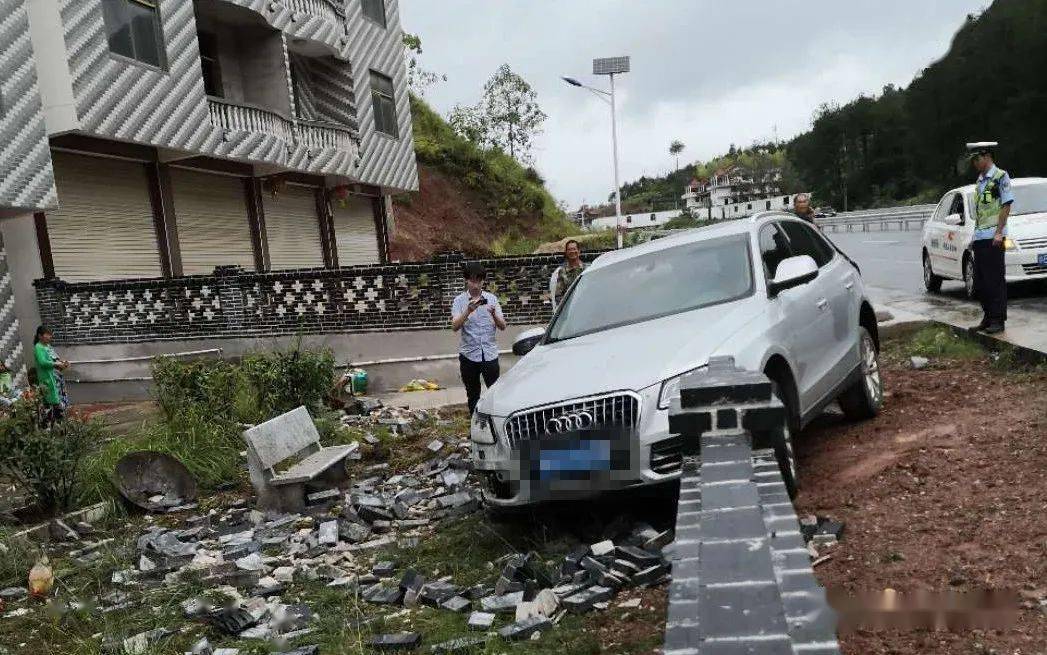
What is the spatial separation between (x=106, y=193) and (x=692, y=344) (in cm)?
1316

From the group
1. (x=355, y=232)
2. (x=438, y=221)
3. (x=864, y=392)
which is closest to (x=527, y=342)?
(x=864, y=392)

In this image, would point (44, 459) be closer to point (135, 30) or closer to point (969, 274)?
point (135, 30)

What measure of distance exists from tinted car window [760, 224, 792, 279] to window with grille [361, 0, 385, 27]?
20.3m

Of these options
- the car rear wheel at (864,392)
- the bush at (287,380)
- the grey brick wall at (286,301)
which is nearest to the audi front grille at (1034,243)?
the car rear wheel at (864,392)

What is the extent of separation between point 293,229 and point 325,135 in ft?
8.60

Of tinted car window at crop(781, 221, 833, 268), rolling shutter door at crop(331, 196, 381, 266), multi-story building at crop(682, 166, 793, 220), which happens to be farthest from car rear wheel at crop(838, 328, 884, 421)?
multi-story building at crop(682, 166, 793, 220)

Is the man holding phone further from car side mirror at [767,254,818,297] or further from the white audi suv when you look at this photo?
car side mirror at [767,254,818,297]

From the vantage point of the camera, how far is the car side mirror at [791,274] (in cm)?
564

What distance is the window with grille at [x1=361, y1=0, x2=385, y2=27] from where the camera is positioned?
24.3m

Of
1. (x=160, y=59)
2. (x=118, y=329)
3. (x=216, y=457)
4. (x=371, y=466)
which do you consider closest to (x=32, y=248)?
(x=118, y=329)

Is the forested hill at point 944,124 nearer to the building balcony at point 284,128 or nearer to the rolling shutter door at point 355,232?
the rolling shutter door at point 355,232

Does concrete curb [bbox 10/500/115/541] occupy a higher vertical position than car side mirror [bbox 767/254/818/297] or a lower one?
lower

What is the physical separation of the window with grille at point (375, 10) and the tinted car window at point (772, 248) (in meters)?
20.3

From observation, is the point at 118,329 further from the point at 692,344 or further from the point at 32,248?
the point at 692,344
